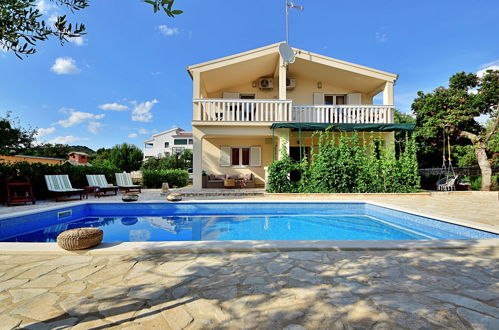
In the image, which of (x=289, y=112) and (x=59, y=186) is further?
(x=289, y=112)

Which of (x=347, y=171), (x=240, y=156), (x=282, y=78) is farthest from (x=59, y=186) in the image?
(x=347, y=171)

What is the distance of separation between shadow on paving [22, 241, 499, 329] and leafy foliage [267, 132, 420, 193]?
6593mm

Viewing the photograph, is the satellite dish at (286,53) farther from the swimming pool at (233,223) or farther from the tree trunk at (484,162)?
the tree trunk at (484,162)

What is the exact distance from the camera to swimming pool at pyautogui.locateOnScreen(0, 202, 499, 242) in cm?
518

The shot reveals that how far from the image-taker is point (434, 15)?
39.5 feet

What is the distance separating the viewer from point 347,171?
970 cm

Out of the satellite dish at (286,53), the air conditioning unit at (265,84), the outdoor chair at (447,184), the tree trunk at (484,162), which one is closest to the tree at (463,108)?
the tree trunk at (484,162)

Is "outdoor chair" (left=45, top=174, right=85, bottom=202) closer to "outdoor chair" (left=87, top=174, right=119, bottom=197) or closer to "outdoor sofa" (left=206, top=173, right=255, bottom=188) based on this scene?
"outdoor chair" (left=87, top=174, right=119, bottom=197)

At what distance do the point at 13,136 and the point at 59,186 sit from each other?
2160 cm

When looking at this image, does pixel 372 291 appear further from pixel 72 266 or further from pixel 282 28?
pixel 282 28

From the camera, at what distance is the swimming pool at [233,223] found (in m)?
5.18

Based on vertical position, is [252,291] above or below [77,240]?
below

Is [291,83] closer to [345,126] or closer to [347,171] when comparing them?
[345,126]

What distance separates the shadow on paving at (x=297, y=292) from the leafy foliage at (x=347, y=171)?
21.6 ft
